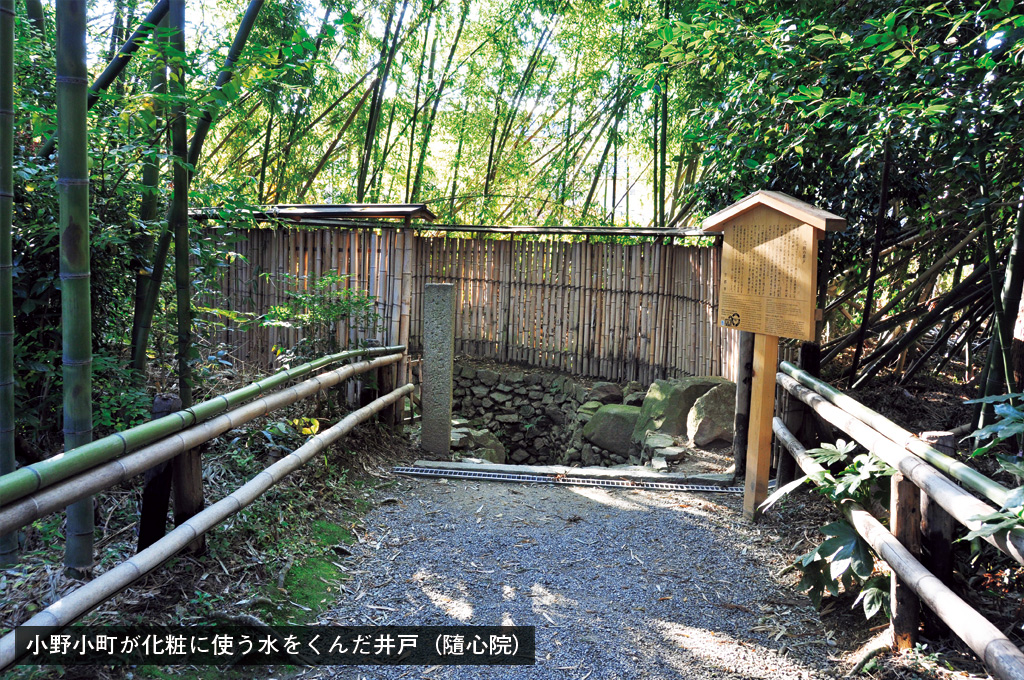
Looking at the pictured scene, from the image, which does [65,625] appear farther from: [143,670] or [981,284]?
[981,284]

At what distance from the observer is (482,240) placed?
807 cm

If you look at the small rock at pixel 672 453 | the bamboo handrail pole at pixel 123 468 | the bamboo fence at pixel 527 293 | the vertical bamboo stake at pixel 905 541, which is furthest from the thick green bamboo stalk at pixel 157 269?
the small rock at pixel 672 453

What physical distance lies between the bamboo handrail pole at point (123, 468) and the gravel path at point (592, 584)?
0.75 m

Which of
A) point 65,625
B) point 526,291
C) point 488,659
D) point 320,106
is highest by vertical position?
point 320,106

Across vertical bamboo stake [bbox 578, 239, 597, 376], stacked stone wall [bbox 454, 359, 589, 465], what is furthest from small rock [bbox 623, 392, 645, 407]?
vertical bamboo stake [bbox 578, 239, 597, 376]

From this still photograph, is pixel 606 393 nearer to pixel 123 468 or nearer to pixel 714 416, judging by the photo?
pixel 714 416

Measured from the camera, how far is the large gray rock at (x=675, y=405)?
5.58m

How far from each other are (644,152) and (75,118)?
1022 cm

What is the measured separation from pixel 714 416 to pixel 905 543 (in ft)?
9.65

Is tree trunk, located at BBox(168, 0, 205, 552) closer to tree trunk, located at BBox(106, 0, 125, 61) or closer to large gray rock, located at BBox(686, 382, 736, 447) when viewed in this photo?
tree trunk, located at BBox(106, 0, 125, 61)

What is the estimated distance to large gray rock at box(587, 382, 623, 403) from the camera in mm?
7035

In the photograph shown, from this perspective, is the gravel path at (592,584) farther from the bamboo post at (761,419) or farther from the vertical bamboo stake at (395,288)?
the vertical bamboo stake at (395,288)

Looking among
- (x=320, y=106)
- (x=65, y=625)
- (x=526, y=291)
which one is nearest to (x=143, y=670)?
(x=65, y=625)
